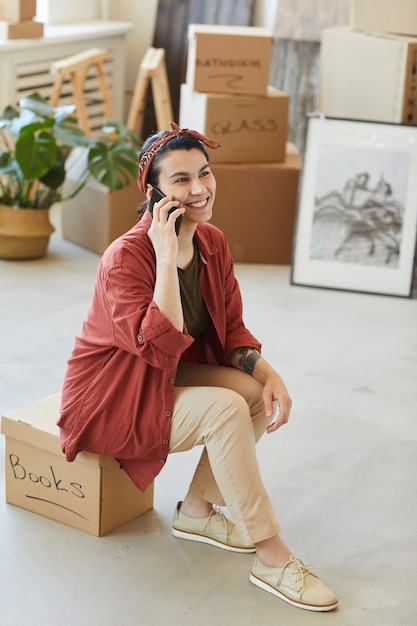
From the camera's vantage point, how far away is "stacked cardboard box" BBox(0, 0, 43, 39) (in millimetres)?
5434

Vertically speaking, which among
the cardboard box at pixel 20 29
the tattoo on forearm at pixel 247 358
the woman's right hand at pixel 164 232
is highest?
the cardboard box at pixel 20 29

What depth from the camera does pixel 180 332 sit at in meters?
2.24

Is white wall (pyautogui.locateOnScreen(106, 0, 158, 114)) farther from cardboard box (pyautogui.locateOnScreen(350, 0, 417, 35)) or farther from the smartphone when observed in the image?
the smartphone

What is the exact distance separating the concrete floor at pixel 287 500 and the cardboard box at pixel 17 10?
1.73 meters

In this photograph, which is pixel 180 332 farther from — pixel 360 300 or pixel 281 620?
pixel 360 300

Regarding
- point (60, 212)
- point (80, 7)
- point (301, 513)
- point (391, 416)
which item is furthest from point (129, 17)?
point (301, 513)

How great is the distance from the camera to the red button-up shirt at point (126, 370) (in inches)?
88.7

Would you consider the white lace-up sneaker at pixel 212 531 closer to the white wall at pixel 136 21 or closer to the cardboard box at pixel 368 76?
the cardboard box at pixel 368 76

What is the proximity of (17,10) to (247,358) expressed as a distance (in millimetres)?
3605

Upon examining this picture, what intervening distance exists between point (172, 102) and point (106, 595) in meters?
4.63

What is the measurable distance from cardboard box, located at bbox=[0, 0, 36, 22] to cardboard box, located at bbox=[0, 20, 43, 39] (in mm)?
31

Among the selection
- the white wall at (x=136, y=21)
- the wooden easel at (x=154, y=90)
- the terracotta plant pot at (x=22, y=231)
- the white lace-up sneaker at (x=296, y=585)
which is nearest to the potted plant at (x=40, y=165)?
the terracotta plant pot at (x=22, y=231)

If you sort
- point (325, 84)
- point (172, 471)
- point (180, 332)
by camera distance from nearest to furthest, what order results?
point (180, 332) < point (172, 471) < point (325, 84)

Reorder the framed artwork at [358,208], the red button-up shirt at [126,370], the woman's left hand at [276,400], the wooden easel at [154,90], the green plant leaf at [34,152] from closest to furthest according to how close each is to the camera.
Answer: the red button-up shirt at [126,370] → the woman's left hand at [276,400] → the green plant leaf at [34,152] → the framed artwork at [358,208] → the wooden easel at [154,90]
